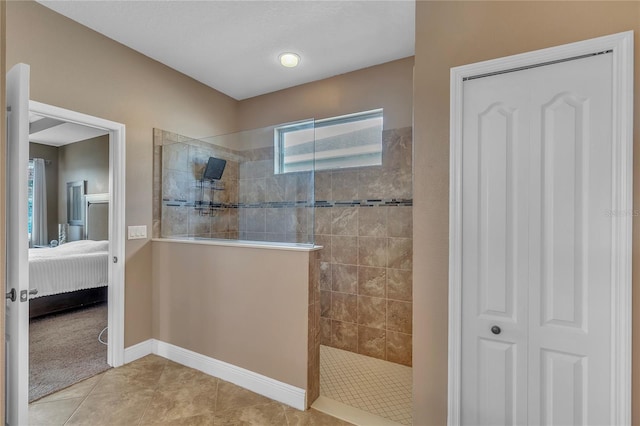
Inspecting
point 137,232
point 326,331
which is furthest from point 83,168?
point 326,331

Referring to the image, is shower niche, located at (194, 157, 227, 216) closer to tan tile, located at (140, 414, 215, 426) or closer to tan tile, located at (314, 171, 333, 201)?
tan tile, located at (314, 171, 333, 201)

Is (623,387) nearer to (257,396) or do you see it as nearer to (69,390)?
(257,396)

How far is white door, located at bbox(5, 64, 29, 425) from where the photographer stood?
141cm

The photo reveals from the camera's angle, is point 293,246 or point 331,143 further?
point 331,143

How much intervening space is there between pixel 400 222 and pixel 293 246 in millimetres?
1090

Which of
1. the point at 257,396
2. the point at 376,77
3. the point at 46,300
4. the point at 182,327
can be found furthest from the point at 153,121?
the point at 46,300

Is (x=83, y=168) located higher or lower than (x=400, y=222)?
higher

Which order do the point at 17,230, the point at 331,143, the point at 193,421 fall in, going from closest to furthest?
the point at 17,230, the point at 193,421, the point at 331,143

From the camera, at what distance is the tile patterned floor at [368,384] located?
2.08 meters

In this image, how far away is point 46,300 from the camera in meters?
3.76

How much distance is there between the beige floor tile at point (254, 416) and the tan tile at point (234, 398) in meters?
0.04

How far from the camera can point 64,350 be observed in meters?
2.82

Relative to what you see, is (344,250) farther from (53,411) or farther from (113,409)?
(53,411)

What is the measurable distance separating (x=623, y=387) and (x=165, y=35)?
135 inches
